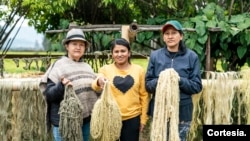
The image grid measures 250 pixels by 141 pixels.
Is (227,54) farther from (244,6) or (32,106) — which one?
(32,106)

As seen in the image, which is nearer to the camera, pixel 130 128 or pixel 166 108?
pixel 166 108

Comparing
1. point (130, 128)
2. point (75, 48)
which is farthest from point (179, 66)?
point (75, 48)

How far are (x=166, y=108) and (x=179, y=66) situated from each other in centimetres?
Answer: 29

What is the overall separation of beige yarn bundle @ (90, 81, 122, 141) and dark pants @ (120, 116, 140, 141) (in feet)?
0.26

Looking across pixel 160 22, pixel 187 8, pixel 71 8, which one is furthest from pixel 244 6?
pixel 71 8

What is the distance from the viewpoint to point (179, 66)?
2.99m

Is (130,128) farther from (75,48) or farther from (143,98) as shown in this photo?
(75,48)

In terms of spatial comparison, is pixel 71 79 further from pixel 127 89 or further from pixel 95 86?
pixel 127 89

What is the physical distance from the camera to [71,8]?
559 centimetres

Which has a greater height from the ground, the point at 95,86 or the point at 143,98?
the point at 95,86

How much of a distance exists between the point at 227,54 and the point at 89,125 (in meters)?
2.08

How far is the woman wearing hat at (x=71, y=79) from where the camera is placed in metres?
2.99

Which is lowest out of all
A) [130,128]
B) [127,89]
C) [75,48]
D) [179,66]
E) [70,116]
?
[130,128]

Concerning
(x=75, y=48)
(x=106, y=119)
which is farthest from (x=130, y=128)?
(x=75, y=48)
